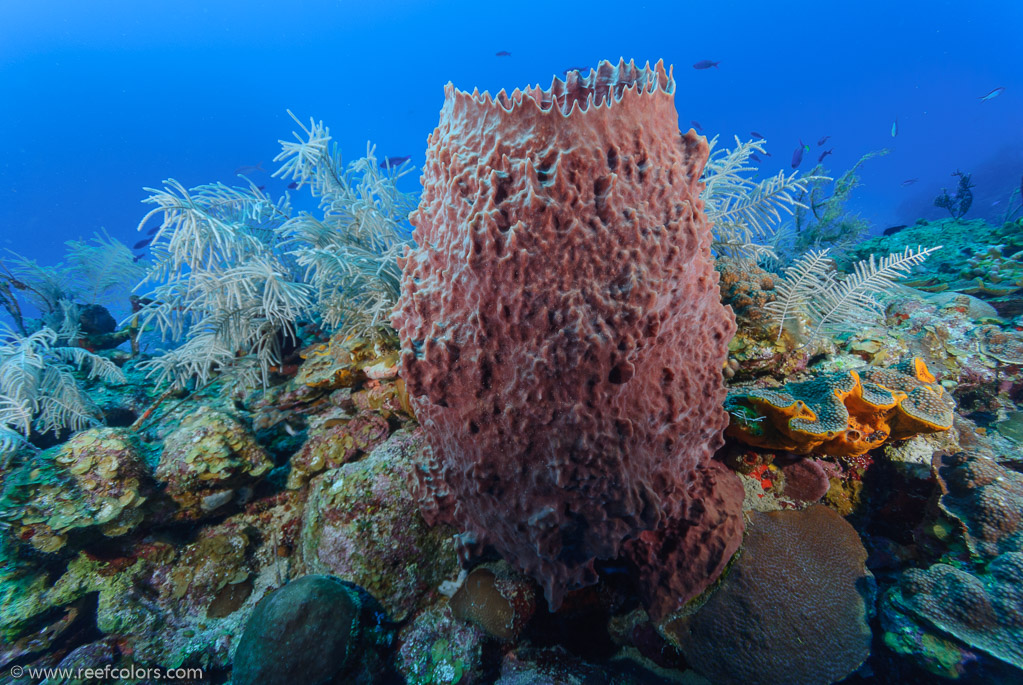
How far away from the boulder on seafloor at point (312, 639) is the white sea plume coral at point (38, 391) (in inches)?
137

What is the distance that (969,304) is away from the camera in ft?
13.8

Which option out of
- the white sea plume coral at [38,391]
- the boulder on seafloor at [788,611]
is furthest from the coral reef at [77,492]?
the boulder on seafloor at [788,611]

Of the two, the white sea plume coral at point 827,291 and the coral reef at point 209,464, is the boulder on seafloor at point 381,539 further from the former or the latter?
the white sea plume coral at point 827,291

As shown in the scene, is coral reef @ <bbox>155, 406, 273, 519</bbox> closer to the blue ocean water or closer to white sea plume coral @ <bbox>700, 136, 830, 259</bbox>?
white sea plume coral @ <bbox>700, 136, 830, 259</bbox>

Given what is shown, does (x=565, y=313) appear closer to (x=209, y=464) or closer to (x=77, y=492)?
(x=209, y=464)

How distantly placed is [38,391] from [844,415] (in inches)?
292

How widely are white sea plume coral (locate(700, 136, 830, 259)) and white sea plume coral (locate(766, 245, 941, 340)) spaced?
0.74m

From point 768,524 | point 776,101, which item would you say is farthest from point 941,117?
point 768,524

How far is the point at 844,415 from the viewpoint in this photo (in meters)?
2.31

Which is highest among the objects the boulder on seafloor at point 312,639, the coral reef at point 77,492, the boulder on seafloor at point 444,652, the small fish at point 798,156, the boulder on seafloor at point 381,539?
the small fish at point 798,156

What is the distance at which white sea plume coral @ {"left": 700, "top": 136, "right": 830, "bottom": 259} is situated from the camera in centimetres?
409

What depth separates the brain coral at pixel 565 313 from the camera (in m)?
1.82

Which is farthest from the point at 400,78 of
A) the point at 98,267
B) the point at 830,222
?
the point at 830,222

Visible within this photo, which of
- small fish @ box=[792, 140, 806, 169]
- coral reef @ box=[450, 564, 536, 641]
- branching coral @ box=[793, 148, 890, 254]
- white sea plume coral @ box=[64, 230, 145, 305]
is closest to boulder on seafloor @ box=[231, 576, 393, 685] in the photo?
coral reef @ box=[450, 564, 536, 641]
